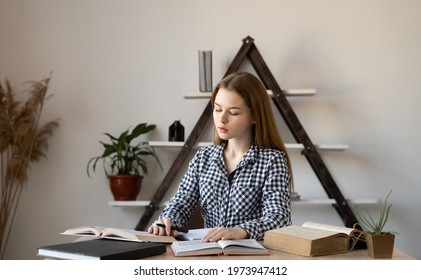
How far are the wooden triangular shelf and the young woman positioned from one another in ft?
3.86

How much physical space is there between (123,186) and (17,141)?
0.74m

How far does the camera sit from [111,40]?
367 centimetres

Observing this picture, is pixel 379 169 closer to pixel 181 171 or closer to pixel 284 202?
pixel 181 171

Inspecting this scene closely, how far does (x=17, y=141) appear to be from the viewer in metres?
3.51

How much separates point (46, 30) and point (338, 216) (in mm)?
2249

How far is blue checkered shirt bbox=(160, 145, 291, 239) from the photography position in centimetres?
211

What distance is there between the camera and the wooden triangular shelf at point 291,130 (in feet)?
11.2

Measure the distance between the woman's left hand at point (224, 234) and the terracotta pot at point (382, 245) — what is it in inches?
16.5

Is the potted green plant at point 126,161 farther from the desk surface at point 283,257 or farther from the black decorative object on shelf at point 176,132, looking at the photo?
the desk surface at point 283,257

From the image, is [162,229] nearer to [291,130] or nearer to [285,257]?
[285,257]

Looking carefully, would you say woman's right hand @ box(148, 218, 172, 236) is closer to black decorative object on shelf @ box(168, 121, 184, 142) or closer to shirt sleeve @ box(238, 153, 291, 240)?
shirt sleeve @ box(238, 153, 291, 240)

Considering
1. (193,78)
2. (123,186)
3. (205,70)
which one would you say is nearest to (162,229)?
(123,186)

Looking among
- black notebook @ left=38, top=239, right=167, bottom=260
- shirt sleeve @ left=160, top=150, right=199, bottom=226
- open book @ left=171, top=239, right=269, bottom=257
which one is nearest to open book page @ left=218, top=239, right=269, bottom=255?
open book @ left=171, top=239, right=269, bottom=257

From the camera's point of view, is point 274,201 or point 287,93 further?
point 287,93
